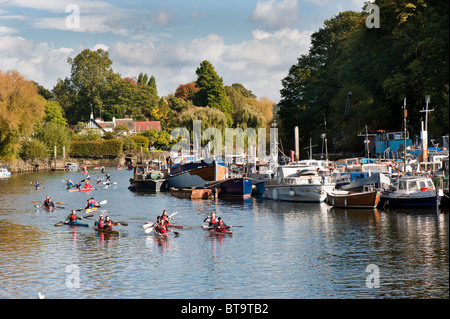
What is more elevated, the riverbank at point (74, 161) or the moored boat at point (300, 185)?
the riverbank at point (74, 161)

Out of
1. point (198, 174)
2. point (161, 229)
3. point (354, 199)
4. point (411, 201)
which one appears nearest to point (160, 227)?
point (161, 229)

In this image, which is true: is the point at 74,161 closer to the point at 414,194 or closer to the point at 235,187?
the point at 235,187

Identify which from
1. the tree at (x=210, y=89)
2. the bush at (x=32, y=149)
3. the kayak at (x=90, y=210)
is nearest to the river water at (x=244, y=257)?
the kayak at (x=90, y=210)

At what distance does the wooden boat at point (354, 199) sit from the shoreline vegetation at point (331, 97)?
9891 millimetres

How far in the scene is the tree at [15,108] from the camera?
375 ft

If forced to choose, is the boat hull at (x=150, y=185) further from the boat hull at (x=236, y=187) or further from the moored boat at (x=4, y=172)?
the moored boat at (x=4, y=172)

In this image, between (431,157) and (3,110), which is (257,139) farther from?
(431,157)

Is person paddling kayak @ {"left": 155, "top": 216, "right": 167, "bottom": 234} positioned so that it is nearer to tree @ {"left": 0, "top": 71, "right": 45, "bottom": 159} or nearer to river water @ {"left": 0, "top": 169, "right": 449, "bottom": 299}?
river water @ {"left": 0, "top": 169, "right": 449, "bottom": 299}

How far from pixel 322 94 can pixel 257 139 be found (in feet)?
75.7

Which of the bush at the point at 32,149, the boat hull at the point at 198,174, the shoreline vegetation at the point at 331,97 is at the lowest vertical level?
the boat hull at the point at 198,174

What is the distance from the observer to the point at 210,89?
162625 mm

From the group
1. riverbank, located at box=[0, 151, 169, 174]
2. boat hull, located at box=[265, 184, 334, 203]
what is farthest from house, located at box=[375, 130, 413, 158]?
riverbank, located at box=[0, 151, 169, 174]

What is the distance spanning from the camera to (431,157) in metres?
69.2

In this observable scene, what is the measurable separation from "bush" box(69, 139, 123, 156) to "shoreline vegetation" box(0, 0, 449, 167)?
0.29 meters
